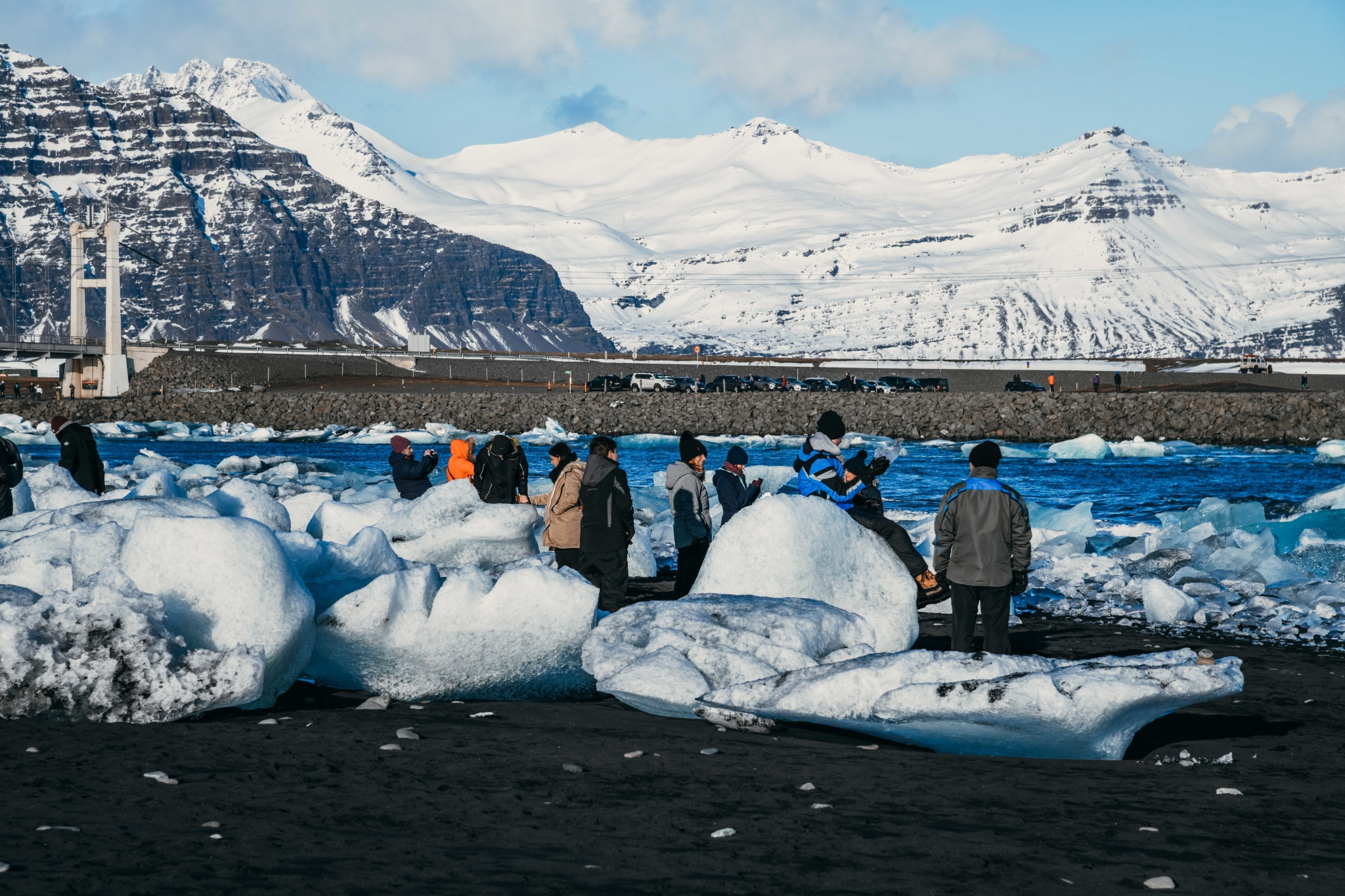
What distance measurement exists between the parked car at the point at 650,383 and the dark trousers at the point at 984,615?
74.5 meters

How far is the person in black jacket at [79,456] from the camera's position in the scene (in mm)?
15766

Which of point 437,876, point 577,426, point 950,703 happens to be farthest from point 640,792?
point 577,426

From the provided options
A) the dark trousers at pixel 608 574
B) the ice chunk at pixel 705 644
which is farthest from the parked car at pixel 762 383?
the ice chunk at pixel 705 644

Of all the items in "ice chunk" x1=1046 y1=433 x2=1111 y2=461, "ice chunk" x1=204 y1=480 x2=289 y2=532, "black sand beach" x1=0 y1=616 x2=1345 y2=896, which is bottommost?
"ice chunk" x1=1046 y1=433 x2=1111 y2=461

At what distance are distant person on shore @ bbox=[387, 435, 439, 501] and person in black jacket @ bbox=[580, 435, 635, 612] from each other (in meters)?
4.22

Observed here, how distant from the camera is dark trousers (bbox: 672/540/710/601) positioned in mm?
12977

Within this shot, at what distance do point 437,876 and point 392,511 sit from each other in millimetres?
8764

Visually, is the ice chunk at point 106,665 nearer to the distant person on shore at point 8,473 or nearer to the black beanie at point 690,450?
the distant person on shore at point 8,473

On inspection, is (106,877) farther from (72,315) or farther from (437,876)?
(72,315)

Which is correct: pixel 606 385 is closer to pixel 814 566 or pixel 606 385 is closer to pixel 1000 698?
pixel 814 566

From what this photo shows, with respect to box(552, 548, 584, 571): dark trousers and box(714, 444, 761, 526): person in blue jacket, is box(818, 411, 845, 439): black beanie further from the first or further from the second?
box(552, 548, 584, 571): dark trousers

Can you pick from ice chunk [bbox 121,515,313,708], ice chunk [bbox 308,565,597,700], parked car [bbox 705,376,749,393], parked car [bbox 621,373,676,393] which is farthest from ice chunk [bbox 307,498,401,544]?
parked car [bbox 621,373,676,393]

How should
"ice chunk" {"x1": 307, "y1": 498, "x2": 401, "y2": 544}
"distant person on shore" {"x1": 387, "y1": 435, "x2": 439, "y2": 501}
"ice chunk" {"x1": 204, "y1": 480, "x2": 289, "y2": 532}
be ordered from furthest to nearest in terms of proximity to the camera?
"distant person on shore" {"x1": 387, "y1": 435, "x2": 439, "y2": 501} → "ice chunk" {"x1": 307, "y1": 498, "x2": 401, "y2": 544} → "ice chunk" {"x1": 204, "y1": 480, "x2": 289, "y2": 532}

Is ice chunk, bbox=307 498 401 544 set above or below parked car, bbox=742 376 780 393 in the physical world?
below
